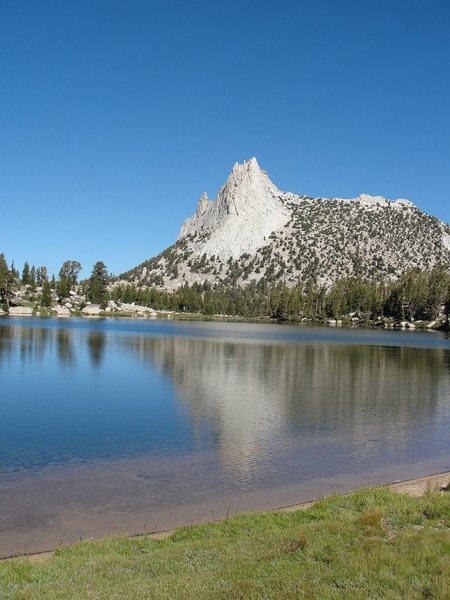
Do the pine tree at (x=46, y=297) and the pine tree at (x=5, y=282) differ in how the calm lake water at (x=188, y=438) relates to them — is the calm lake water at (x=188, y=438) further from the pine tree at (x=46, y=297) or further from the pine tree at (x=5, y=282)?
the pine tree at (x=46, y=297)

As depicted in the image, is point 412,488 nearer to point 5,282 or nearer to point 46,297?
point 5,282

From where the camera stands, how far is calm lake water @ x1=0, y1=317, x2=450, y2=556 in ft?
58.0

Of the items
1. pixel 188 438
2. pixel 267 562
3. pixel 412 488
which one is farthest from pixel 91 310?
pixel 267 562

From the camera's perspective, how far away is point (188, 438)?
89.7 feet

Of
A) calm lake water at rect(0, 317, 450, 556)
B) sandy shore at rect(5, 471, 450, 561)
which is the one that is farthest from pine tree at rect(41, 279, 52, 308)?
sandy shore at rect(5, 471, 450, 561)

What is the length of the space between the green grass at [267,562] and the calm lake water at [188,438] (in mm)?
2775

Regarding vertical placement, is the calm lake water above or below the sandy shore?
below

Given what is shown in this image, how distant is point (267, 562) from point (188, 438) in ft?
54.1

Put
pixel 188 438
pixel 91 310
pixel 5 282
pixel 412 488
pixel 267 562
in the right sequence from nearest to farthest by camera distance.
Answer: pixel 267 562 → pixel 412 488 → pixel 188 438 → pixel 5 282 → pixel 91 310

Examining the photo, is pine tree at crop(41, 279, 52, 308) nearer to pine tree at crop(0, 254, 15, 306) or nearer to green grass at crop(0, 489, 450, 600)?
pine tree at crop(0, 254, 15, 306)

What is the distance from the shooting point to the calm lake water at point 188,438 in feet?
58.0

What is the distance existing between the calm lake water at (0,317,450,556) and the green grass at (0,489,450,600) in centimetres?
278

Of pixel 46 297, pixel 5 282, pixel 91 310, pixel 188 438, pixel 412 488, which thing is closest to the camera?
pixel 412 488

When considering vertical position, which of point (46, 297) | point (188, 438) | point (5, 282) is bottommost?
point (188, 438)
